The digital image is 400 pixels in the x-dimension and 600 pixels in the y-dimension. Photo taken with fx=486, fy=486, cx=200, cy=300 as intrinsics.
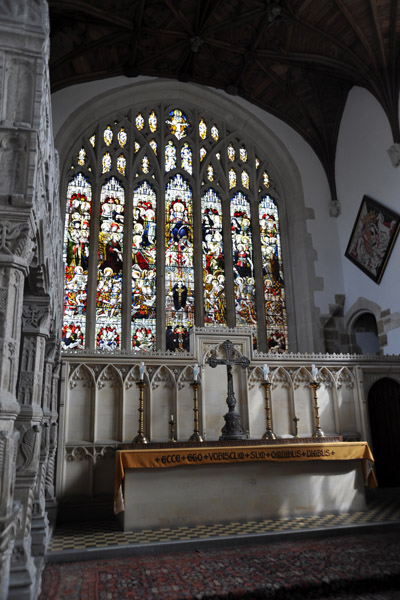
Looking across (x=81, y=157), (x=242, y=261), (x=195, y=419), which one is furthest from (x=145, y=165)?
(x=195, y=419)

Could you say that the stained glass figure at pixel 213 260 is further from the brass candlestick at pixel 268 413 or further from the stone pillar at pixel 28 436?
the stone pillar at pixel 28 436

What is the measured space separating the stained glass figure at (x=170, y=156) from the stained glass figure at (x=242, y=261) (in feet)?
5.79

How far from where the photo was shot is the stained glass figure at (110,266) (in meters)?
10.6

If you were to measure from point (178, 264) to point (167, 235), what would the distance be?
2.50ft

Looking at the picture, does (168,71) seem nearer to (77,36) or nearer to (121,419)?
(77,36)

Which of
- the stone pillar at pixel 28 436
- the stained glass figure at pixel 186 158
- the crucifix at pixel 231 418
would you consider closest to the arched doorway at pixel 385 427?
the crucifix at pixel 231 418

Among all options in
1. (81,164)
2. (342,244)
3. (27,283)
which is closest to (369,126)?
(342,244)

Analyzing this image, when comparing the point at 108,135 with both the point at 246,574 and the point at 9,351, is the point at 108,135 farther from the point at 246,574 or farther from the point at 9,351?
the point at 246,574

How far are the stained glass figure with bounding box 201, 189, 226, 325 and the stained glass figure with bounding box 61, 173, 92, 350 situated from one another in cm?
277

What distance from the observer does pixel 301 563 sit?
14.9 ft

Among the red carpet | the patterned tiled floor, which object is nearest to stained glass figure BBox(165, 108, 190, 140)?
the patterned tiled floor

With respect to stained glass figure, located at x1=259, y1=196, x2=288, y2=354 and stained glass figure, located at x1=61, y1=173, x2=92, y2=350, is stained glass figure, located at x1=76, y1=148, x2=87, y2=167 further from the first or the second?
stained glass figure, located at x1=259, y1=196, x2=288, y2=354

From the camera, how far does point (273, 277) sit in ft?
39.7

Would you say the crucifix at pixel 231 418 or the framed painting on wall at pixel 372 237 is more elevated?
the framed painting on wall at pixel 372 237
